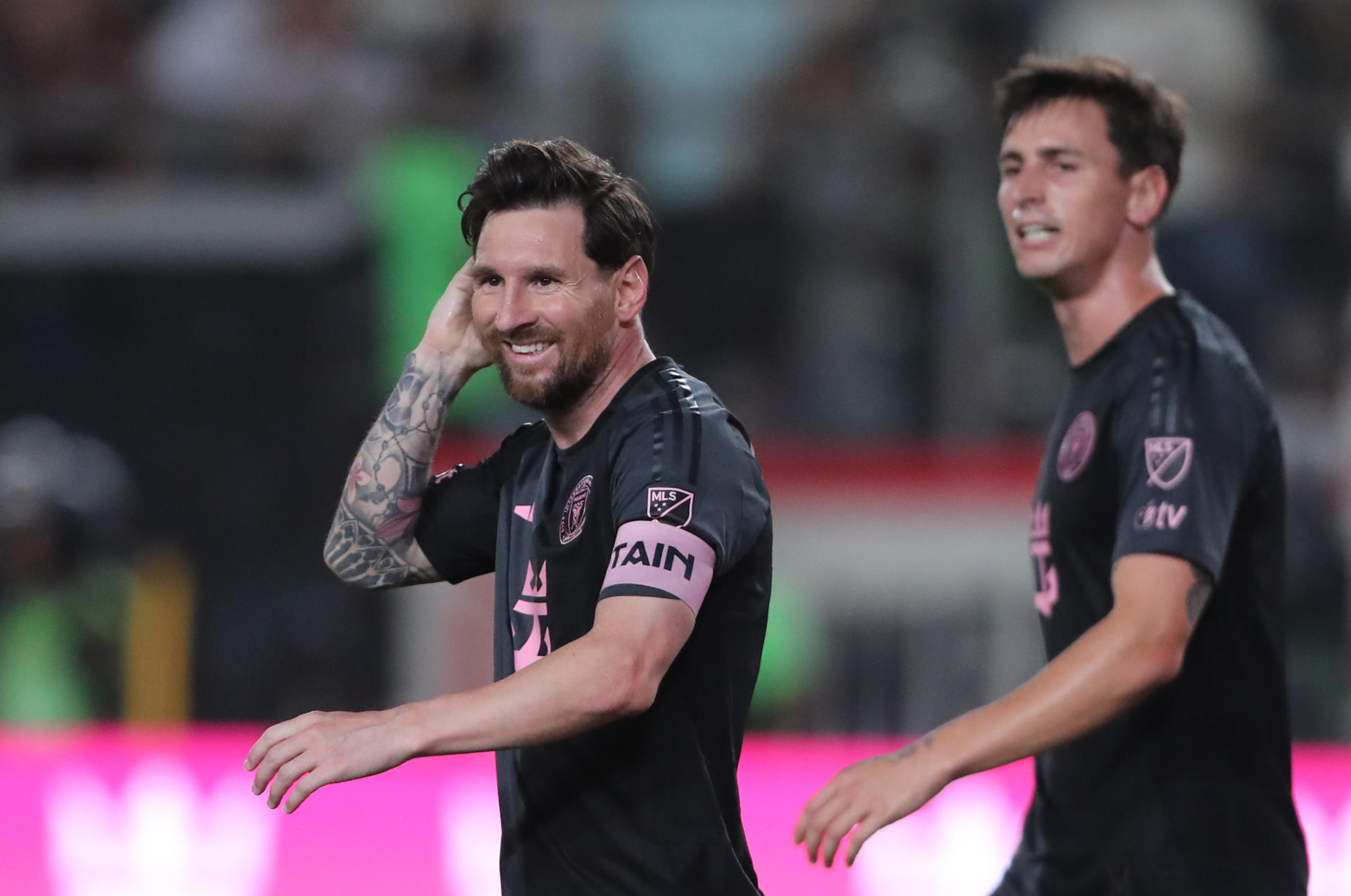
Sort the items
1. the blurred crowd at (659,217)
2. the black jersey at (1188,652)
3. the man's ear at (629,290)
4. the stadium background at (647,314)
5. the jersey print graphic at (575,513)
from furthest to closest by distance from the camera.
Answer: the blurred crowd at (659,217)
the stadium background at (647,314)
the black jersey at (1188,652)
the man's ear at (629,290)
the jersey print graphic at (575,513)

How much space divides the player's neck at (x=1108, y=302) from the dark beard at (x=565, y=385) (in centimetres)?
116

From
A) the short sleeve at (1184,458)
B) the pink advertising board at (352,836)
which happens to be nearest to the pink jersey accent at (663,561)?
the short sleeve at (1184,458)

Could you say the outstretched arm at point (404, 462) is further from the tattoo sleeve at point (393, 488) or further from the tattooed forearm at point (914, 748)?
the tattooed forearm at point (914, 748)

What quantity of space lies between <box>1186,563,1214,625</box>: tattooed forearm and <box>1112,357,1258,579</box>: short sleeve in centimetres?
2

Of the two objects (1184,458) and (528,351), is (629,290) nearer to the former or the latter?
(528,351)

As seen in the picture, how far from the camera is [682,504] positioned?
305 centimetres

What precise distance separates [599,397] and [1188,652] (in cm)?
126

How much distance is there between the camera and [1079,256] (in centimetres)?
389

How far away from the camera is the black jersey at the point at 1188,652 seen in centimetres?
346

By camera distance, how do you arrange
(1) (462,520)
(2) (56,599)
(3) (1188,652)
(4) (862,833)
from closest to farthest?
(4) (862,833) < (3) (1188,652) < (1) (462,520) < (2) (56,599)

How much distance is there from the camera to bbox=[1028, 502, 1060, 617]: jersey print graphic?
3.78 meters

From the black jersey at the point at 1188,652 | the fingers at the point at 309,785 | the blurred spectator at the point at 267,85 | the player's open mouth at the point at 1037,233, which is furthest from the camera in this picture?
the blurred spectator at the point at 267,85

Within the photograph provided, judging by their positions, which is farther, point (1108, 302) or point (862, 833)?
point (1108, 302)

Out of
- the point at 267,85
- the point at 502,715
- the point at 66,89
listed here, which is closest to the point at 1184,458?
the point at 502,715
